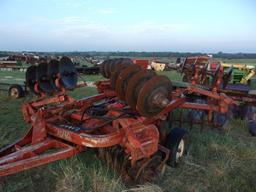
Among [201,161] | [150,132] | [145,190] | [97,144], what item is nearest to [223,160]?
[201,161]

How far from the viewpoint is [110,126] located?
432cm

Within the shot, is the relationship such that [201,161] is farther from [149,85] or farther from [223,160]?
[149,85]

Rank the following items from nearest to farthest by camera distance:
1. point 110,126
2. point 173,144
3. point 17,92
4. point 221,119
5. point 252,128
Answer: point 110,126 → point 173,144 → point 252,128 → point 221,119 → point 17,92

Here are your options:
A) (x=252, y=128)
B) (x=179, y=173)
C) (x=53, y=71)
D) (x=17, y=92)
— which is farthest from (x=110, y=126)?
(x=17, y=92)

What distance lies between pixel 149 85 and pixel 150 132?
0.65 m

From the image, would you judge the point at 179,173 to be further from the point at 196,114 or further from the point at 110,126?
the point at 196,114

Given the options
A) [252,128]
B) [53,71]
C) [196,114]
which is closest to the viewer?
[53,71]

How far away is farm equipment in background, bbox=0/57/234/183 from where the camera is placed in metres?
3.67

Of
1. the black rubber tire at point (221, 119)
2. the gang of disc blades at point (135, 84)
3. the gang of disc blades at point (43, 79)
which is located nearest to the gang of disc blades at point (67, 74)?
the gang of disc blades at point (43, 79)

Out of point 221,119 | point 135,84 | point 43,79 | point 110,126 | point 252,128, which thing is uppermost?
point 135,84

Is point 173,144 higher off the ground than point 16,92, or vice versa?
point 173,144

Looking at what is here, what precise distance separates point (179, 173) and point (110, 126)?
1.08 metres

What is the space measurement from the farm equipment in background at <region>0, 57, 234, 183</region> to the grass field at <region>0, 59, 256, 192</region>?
0.20 metres

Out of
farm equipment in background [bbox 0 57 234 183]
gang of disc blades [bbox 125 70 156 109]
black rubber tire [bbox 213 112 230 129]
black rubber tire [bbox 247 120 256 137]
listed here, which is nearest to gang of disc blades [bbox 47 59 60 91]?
farm equipment in background [bbox 0 57 234 183]
